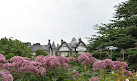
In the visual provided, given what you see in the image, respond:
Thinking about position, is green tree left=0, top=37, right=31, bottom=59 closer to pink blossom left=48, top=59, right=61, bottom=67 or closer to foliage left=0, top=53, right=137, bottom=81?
foliage left=0, top=53, right=137, bottom=81

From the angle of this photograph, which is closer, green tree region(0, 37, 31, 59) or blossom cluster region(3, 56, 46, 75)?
blossom cluster region(3, 56, 46, 75)

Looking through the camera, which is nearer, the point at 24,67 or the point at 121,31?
the point at 24,67

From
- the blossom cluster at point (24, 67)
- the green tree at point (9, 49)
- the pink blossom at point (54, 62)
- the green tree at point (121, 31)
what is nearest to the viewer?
the blossom cluster at point (24, 67)

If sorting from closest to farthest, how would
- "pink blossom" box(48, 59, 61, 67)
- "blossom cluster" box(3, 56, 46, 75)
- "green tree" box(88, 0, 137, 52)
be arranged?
"blossom cluster" box(3, 56, 46, 75), "pink blossom" box(48, 59, 61, 67), "green tree" box(88, 0, 137, 52)

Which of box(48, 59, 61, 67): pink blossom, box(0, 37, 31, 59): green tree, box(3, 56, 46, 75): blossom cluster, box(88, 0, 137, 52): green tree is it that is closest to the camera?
box(3, 56, 46, 75): blossom cluster

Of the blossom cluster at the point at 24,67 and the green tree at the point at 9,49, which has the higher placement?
the green tree at the point at 9,49

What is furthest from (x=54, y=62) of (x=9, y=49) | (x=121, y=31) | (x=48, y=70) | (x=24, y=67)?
(x=9, y=49)

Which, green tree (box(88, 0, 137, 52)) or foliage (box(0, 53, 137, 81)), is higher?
Answer: green tree (box(88, 0, 137, 52))

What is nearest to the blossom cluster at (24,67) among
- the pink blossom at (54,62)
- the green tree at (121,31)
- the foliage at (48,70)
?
the foliage at (48,70)

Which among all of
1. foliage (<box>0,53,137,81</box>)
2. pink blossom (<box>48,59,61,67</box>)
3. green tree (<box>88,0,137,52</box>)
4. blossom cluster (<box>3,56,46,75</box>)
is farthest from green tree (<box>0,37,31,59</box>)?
pink blossom (<box>48,59,61,67</box>)

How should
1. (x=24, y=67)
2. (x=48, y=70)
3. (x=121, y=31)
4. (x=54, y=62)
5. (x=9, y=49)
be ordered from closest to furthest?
(x=24, y=67) < (x=54, y=62) < (x=48, y=70) < (x=121, y=31) < (x=9, y=49)

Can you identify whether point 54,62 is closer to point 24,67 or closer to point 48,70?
point 48,70

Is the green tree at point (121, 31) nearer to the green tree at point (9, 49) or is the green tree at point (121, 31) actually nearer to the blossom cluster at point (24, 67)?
the green tree at point (9, 49)

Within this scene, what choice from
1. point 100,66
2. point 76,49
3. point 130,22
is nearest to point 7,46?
point 130,22
